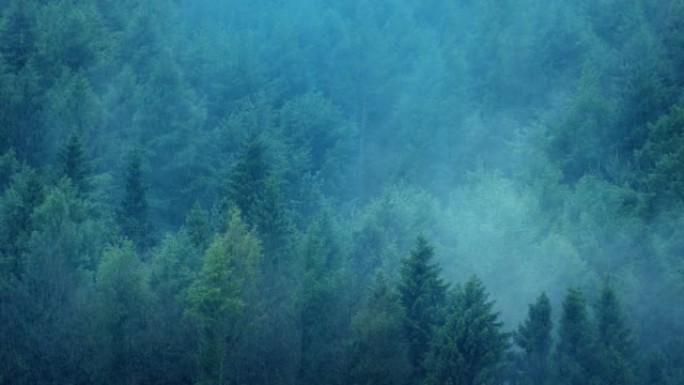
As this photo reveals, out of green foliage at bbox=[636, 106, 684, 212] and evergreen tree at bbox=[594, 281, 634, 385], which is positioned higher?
green foliage at bbox=[636, 106, 684, 212]

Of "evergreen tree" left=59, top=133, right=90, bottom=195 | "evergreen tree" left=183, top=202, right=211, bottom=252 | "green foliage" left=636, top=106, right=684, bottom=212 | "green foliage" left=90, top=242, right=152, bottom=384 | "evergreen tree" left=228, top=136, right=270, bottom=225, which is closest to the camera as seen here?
"green foliage" left=90, top=242, right=152, bottom=384

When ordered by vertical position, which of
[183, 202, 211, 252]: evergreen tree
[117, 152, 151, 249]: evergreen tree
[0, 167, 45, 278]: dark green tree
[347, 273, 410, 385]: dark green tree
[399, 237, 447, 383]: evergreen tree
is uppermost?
[117, 152, 151, 249]: evergreen tree

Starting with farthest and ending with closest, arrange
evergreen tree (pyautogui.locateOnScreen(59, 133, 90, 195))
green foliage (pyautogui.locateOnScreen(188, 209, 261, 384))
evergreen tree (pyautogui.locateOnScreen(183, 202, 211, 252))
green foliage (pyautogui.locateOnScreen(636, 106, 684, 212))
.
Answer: evergreen tree (pyautogui.locateOnScreen(59, 133, 90, 195)) → green foliage (pyautogui.locateOnScreen(636, 106, 684, 212)) → evergreen tree (pyautogui.locateOnScreen(183, 202, 211, 252)) → green foliage (pyautogui.locateOnScreen(188, 209, 261, 384))

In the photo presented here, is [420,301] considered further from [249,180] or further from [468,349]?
[249,180]

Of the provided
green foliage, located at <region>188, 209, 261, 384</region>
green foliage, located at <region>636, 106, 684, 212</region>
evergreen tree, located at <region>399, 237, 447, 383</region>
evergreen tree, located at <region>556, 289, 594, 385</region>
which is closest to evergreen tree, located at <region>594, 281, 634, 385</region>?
evergreen tree, located at <region>556, 289, 594, 385</region>

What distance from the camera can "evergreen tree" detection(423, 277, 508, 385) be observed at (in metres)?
25.9

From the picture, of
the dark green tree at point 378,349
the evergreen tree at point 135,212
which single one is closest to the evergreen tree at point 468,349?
the dark green tree at point 378,349

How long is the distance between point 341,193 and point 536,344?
82.0ft

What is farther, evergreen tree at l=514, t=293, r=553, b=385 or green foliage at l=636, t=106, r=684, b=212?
green foliage at l=636, t=106, r=684, b=212

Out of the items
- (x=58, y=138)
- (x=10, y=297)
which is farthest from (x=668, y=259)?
(x=58, y=138)

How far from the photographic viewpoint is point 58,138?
39938 mm

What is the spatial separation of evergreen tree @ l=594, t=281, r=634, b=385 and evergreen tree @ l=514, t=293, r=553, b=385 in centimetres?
158

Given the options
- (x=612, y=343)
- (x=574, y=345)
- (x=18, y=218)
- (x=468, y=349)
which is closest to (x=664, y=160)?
(x=612, y=343)

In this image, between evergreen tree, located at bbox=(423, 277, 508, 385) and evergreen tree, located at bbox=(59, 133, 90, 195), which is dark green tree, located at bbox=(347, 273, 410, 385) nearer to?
evergreen tree, located at bbox=(423, 277, 508, 385)
